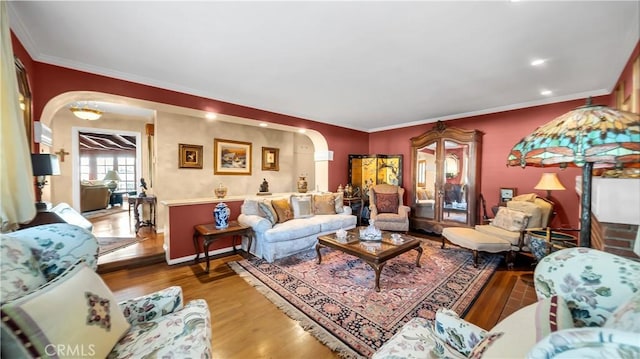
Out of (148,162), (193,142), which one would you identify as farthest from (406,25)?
(148,162)

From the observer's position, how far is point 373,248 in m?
2.72

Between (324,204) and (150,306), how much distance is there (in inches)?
Answer: 126

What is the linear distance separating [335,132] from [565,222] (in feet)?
13.6

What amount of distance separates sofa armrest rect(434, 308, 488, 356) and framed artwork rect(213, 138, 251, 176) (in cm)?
476

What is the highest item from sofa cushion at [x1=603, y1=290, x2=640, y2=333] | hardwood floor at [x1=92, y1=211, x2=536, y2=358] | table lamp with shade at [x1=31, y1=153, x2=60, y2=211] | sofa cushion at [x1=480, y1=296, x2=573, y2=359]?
table lamp with shade at [x1=31, y1=153, x2=60, y2=211]

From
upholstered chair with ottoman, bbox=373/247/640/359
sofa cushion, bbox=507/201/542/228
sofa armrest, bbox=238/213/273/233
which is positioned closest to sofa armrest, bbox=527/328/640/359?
upholstered chair with ottoman, bbox=373/247/640/359

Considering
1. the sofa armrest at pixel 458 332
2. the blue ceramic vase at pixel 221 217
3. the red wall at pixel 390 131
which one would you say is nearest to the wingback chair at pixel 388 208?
the red wall at pixel 390 131

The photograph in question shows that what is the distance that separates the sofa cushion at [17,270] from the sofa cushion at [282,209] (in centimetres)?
267

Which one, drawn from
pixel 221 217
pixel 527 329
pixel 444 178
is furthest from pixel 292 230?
pixel 444 178

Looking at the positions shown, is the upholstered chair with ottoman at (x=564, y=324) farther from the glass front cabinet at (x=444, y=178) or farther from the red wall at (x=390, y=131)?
the glass front cabinet at (x=444, y=178)

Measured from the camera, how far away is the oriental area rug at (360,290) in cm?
190

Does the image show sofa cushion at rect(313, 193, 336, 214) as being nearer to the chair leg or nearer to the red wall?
the red wall

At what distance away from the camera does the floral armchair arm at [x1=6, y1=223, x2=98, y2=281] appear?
1.20m

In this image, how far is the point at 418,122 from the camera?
5.10m
